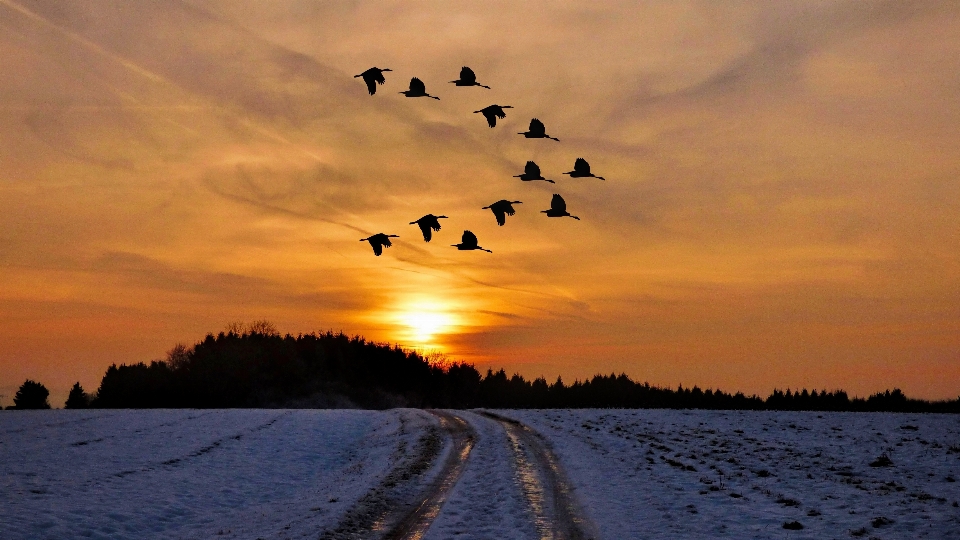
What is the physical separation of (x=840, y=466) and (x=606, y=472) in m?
9.74

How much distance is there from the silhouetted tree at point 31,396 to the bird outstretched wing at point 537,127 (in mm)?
62496

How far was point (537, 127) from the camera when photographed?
66.2 ft

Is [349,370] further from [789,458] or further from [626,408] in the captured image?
[789,458]

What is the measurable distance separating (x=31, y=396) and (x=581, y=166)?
64444 millimetres

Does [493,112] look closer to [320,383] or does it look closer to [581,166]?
[581,166]

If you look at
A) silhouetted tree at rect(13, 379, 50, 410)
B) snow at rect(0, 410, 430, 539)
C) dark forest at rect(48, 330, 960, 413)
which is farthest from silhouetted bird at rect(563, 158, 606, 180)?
silhouetted tree at rect(13, 379, 50, 410)

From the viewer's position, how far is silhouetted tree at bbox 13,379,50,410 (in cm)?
6675

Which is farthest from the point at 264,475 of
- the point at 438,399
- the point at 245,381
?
the point at 438,399

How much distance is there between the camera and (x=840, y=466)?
1158 inches

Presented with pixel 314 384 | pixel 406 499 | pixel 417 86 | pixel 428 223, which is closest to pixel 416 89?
pixel 417 86

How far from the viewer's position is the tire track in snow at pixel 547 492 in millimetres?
17984

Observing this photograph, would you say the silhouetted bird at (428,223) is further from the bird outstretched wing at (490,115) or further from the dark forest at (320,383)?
the dark forest at (320,383)

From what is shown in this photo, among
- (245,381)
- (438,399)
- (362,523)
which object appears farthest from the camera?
(438,399)

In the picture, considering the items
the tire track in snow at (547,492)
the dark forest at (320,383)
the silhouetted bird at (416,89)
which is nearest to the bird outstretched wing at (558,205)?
the silhouetted bird at (416,89)
